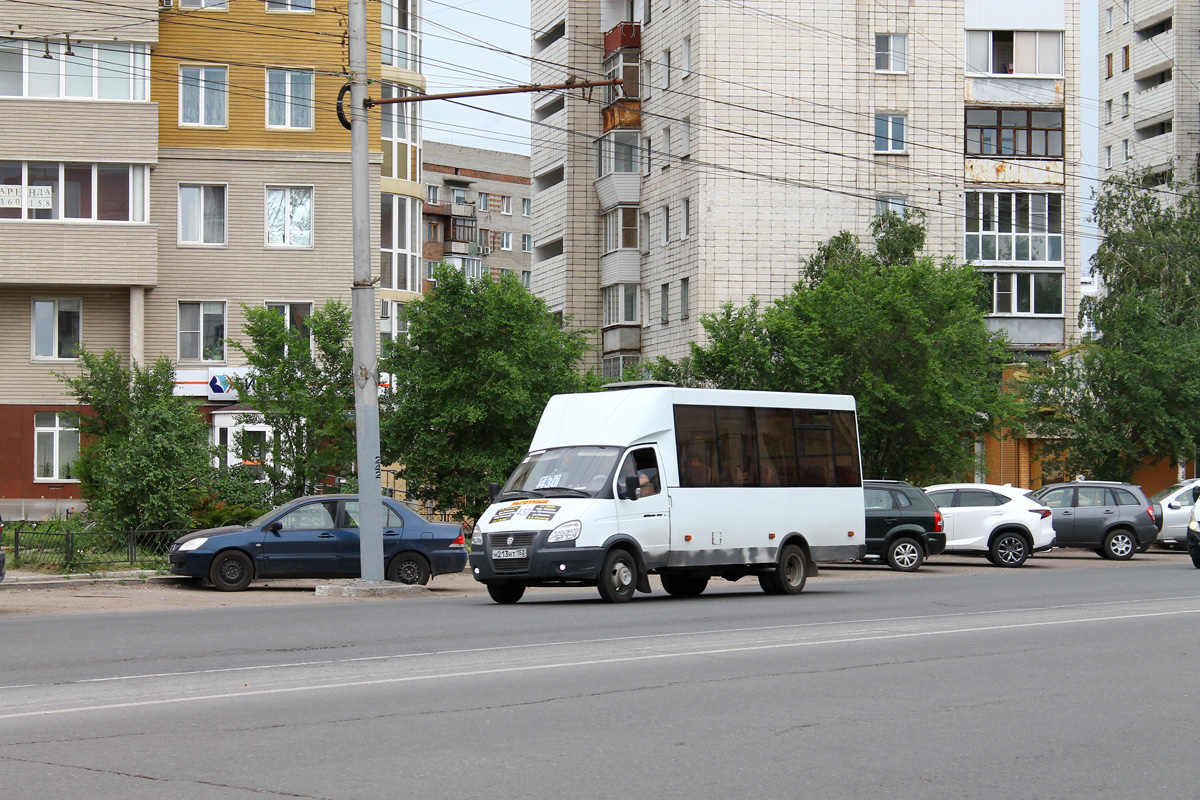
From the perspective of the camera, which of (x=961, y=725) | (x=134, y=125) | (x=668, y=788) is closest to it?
(x=668, y=788)

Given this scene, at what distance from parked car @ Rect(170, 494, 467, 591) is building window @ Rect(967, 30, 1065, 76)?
1576 inches

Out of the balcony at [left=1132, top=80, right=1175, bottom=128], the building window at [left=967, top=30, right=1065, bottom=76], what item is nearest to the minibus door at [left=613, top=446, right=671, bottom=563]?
the building window at [left=967, top=30, right=1065, bottom=76]

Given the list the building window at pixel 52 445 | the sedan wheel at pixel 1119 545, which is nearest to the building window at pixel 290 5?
the building window at pixel 52 445

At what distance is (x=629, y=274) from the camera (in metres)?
57.1

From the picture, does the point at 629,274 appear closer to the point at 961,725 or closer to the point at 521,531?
the point at 521,531

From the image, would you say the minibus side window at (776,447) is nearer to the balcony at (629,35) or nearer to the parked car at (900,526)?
the parked car at (900,526)

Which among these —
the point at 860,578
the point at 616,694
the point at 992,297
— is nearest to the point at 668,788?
the point at 616,694

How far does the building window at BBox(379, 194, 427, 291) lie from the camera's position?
47188 mm

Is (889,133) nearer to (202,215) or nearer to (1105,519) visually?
(1105,519)

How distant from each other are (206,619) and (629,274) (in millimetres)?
41876

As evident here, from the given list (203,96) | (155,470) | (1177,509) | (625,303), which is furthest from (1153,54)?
(155,470)

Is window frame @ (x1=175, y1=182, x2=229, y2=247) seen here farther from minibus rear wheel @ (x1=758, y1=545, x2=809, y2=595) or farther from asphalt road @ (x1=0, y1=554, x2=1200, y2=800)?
asphalt road @ (x1=0, y1=554, x2=1200, y2=800)

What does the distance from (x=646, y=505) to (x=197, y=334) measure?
25.3m

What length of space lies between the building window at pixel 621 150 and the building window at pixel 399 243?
11.2 metres
